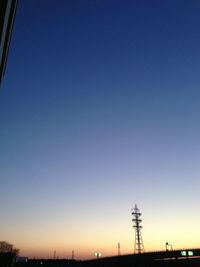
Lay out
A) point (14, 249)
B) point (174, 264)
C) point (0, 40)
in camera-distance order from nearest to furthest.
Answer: point (0, 40) < point (174, 264) < point (14, 249)

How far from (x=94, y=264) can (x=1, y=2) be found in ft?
377

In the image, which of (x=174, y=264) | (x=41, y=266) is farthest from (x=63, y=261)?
(x=174, y=264)

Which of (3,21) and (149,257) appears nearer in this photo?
(3,21)

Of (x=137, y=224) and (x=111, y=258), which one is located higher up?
(x=137, y=224)

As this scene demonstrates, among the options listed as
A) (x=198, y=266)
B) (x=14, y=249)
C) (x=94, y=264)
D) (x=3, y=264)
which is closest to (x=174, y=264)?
(x=198, y=266)

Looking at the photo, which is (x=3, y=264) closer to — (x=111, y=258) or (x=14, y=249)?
(x=111, y=258)

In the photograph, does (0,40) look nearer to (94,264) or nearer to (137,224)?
(137,224)

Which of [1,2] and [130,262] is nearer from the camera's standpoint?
[1,2]

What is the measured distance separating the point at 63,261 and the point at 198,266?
64.8 metres

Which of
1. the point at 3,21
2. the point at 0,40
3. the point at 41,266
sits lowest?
the point at 41,266

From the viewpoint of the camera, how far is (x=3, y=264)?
9819 cm

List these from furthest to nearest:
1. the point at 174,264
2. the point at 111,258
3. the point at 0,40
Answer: the point at 111,258
the point at 174,264
the point at 0,40

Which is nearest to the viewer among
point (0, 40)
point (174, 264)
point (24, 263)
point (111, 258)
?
point (0, 40)

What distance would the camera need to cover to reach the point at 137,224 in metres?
86.8
